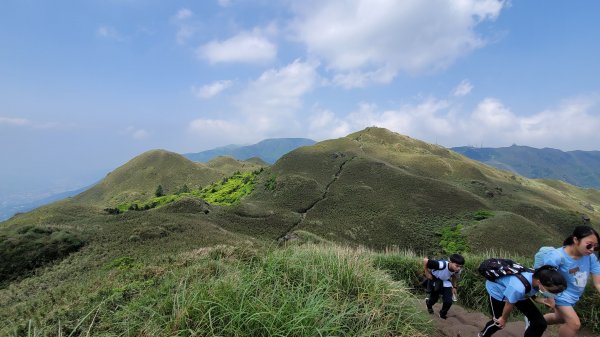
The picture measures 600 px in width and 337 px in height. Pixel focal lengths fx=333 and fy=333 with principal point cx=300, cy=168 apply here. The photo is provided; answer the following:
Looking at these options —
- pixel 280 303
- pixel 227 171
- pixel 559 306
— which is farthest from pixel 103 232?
pixel 227 171

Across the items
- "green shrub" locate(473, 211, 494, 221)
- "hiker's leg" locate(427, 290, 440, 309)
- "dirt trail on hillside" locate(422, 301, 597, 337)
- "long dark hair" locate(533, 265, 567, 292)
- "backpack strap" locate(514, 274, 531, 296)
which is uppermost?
"long dark hair" locate(533, 265, 567, 292)

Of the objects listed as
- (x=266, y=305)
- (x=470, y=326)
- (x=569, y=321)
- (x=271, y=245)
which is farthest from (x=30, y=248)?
(x=569, y=321)

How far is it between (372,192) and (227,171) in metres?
64.0

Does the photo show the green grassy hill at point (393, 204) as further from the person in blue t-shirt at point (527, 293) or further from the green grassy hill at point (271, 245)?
the person in blue t-shirt at point (527, 293)

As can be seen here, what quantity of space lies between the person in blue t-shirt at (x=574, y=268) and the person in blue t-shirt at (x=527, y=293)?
0.99 feet

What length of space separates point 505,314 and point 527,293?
1.54 feet

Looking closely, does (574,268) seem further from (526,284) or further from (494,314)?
(494,314)

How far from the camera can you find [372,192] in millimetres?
55625

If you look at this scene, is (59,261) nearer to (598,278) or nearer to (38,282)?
(38,282)

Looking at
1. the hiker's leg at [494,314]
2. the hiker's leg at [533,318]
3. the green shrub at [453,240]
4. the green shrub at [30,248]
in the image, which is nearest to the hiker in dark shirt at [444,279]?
the hiker's leg at [494,314]

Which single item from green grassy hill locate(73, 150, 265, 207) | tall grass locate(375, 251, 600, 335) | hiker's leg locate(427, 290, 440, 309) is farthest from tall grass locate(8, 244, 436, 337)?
green grassy hill locate(73, 150, 265, 207)

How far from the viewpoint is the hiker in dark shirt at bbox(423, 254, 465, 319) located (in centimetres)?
701

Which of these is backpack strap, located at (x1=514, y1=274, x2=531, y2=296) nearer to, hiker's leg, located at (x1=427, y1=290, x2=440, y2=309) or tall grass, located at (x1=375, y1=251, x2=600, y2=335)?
hiker's leg, located at (x1=427, y1=290, x2=440, y2=309)

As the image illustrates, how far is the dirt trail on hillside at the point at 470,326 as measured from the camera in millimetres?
6170
